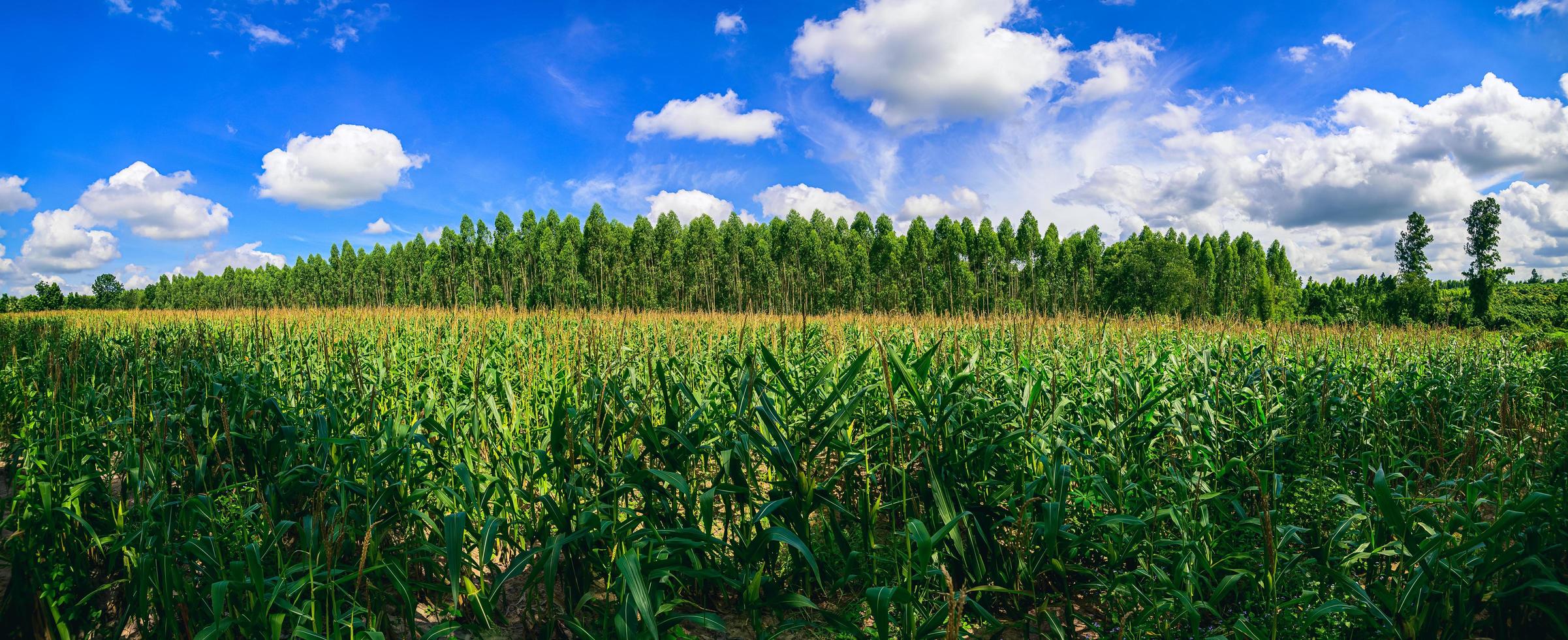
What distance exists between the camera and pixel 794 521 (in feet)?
7.25

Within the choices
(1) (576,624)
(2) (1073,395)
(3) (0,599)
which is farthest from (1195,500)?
(3) (0,599)

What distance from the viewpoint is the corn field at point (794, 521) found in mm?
1890

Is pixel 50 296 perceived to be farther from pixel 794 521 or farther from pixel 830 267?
pixel 794 521

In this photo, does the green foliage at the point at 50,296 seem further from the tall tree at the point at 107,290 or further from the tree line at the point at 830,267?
the tree line at the point at 830,267

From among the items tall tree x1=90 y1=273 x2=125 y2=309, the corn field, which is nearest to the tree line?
the corn field

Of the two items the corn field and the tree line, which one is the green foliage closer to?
the tree line

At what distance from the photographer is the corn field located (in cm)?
189

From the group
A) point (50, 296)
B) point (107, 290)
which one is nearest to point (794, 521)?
point (50, 296)

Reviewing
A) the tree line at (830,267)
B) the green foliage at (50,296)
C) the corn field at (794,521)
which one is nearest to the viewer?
the corn field at (794,521)

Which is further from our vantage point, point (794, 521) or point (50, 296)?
A: point (50, 296)

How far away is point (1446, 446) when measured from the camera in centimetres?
368

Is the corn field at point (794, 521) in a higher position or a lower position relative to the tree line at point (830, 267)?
lower

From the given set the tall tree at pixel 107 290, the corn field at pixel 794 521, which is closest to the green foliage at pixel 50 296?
the tall tree at pixel 107 290

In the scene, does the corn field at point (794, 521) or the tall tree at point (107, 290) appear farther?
the tall tree at point (107, 290)
